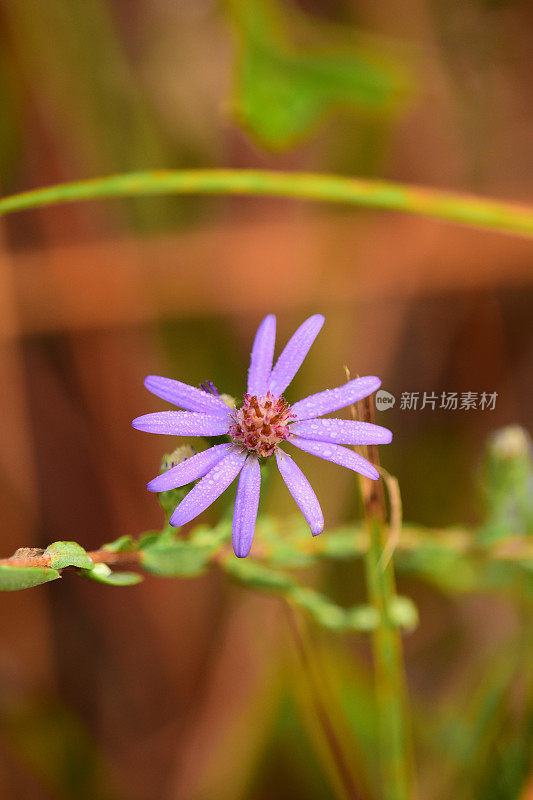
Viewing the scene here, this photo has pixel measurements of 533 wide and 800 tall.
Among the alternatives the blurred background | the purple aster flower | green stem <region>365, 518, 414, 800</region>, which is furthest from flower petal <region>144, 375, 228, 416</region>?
the blurred background

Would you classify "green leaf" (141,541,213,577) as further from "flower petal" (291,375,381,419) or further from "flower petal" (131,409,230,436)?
"flower petal" (291,375,381,419)

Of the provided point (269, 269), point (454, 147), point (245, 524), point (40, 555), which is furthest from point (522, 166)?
point (40, 555)

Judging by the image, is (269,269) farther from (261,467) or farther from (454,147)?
(261,467)

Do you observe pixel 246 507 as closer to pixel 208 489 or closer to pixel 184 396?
pixel 208 489

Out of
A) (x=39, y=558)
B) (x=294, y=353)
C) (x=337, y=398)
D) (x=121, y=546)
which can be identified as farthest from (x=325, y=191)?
(x=39, y=558)

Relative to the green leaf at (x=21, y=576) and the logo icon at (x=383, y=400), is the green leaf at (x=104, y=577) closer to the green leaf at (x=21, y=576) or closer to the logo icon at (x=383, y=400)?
the green leaf at (x=21, y=576)

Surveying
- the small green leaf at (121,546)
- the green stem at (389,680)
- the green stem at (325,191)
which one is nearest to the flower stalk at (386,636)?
the green stem at (389,680)
